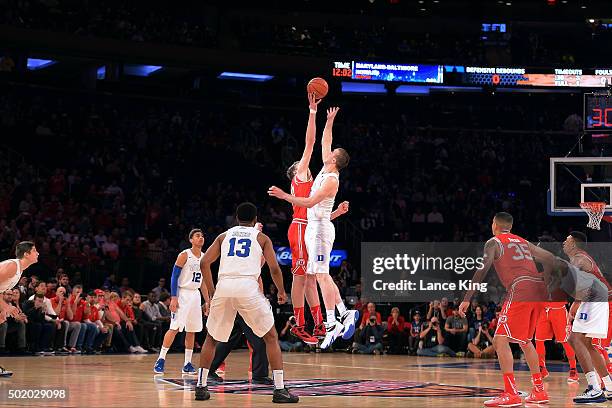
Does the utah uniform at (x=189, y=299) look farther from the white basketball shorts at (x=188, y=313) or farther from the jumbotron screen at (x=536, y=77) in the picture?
the jumbotron screen at (x=536, y=77)

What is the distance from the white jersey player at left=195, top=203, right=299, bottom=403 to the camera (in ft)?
31.5

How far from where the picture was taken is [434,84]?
27.2m

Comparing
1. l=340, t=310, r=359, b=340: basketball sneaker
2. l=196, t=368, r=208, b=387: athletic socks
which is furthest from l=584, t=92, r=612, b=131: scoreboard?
l=196, t=368, r=208, b=387: athletic socks

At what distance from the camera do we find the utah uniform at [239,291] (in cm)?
960

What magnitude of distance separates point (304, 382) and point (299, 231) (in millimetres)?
3386

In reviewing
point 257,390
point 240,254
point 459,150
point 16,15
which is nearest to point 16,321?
point 257,390

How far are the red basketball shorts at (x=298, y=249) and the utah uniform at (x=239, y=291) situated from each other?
0.67 metres

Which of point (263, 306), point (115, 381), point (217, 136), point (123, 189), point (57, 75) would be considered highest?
point (57, 75)

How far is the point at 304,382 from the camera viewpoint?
12.9 meters

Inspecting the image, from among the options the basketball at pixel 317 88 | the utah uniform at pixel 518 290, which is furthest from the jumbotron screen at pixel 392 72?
the basketball at pixel 317 88

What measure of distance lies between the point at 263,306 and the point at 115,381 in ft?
12.4

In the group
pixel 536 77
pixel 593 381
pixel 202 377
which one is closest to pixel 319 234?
pixel 202 377

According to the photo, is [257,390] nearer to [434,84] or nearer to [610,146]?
[610,146]

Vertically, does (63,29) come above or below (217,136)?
above
